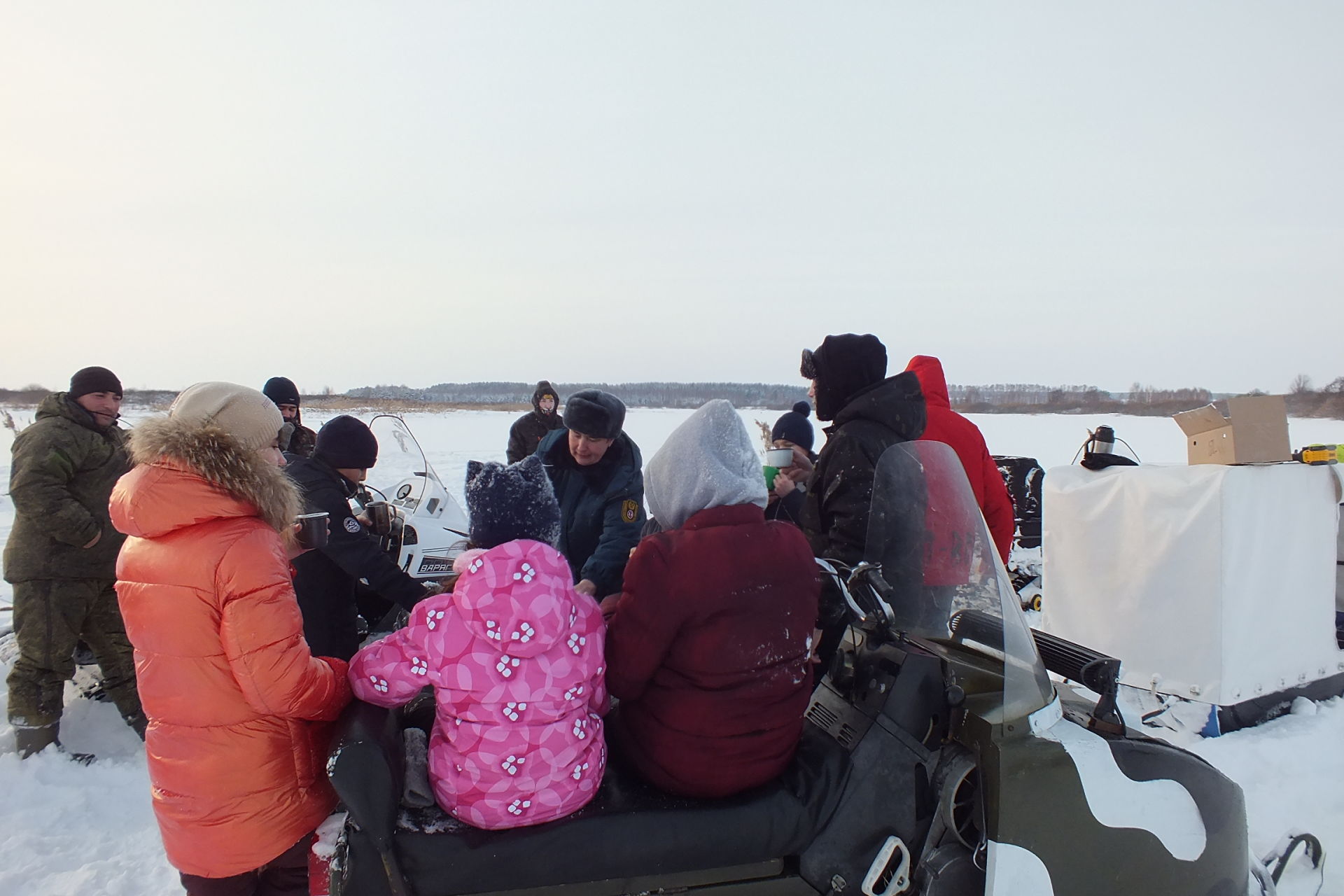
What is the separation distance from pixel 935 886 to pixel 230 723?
5.31 feet

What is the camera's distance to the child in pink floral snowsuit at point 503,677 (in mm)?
1610

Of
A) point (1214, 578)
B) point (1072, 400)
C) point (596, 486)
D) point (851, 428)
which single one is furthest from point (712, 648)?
point (1072, 400)

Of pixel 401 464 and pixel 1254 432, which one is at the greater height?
pixel 1254 432

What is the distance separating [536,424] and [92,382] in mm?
3775

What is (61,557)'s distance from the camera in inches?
141

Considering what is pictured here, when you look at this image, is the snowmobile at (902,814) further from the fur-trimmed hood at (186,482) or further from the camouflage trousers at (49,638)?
the camouflage trousers at (49,638)

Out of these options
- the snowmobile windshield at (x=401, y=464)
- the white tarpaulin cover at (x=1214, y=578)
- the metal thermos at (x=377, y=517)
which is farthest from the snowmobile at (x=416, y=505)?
the white tarpaulin cover at (x=1214, y=578)

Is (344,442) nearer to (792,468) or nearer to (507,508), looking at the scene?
(507,508)

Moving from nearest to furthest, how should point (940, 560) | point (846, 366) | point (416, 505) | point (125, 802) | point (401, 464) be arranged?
1. point (940, 560)
2. point (846, 366)
3. point (125, 802)
4. point (416, 505)
5. point (401, 464)

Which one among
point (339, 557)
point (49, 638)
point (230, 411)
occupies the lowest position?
point (49, 638)

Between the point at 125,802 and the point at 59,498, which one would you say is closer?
the point at 125,802

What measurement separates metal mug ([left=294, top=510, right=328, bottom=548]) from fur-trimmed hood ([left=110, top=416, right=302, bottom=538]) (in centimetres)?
31

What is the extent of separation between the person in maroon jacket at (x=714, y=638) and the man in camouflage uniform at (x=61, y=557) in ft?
9.34

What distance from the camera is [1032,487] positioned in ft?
20.2
